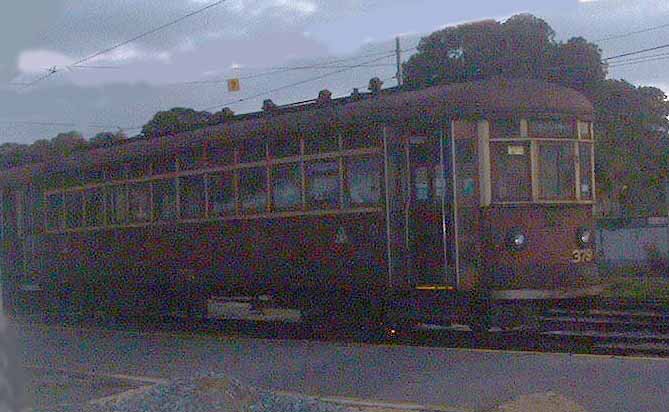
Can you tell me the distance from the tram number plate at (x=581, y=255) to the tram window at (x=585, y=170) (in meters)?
0.63

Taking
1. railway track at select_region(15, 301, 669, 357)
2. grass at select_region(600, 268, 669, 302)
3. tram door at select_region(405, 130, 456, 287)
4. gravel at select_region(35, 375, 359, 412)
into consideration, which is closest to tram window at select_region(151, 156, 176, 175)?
railway track at select_region(15, 301, 669, 357)

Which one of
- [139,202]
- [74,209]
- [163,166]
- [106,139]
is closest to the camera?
[163,166]

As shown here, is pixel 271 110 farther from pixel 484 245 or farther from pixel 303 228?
pixel 484 245

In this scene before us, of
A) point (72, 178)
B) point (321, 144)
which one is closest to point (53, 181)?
point (72, 178)

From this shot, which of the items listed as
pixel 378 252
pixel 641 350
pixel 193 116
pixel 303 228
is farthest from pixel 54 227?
pixel 641 350

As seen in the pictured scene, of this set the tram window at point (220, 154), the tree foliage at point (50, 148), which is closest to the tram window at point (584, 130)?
the tram window at point (220, 154)

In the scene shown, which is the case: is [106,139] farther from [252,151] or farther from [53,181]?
[252,151]

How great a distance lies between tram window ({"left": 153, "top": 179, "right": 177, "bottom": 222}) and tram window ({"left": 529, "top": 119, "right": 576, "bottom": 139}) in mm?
5807

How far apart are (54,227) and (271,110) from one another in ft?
19.7

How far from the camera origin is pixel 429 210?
12.6 meters

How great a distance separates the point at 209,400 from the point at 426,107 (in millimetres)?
5348

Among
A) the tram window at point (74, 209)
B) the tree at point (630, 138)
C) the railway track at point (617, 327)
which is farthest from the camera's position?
the tree at point (630, 138)

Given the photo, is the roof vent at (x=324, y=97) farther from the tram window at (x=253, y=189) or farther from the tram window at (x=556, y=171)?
the tram window at (x=556, y=171)

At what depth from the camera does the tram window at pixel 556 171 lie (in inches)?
497
